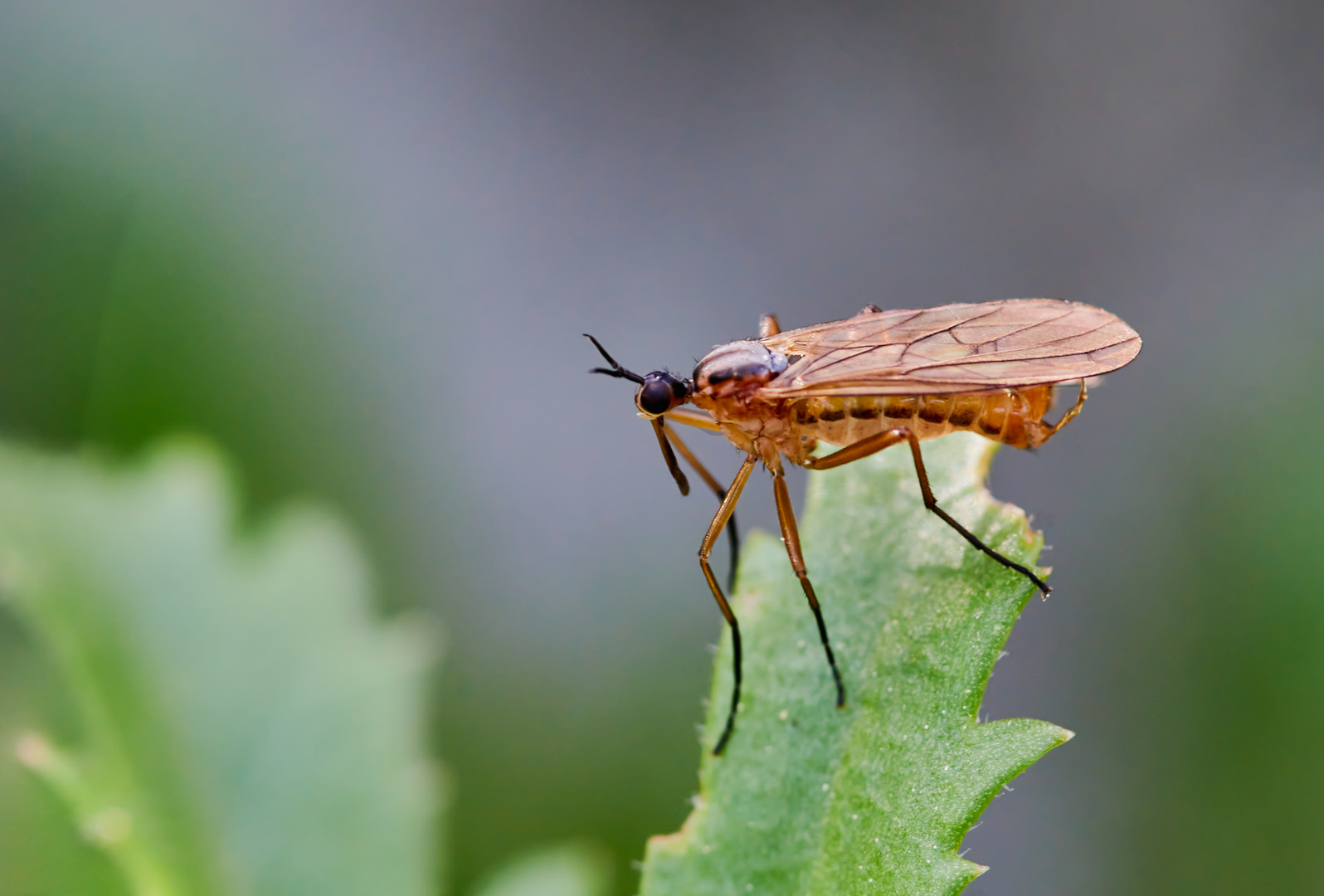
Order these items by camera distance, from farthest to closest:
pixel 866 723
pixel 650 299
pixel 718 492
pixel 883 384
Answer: pixel 650 299 < pixel 718 492 < pixel 883 384 < pixel 866 723

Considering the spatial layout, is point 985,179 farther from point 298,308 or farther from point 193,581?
point 193,581

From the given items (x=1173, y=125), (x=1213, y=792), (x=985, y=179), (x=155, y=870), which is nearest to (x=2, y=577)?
(x=155, y=870)

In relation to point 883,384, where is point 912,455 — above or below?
below

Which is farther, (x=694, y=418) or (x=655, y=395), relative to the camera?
(x=694, y=418)

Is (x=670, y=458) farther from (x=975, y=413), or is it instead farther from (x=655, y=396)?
(x=975, y=413)

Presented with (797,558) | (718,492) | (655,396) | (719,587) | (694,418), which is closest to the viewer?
(797,558)

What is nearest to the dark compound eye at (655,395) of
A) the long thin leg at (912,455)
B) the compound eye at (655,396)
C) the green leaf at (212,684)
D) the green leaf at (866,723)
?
the compound eye at (655,396)

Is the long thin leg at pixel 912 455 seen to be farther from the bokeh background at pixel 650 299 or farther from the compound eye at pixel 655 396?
the bokeh background at pixel 650 299

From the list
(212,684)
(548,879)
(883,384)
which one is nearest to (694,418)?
(883,384)
